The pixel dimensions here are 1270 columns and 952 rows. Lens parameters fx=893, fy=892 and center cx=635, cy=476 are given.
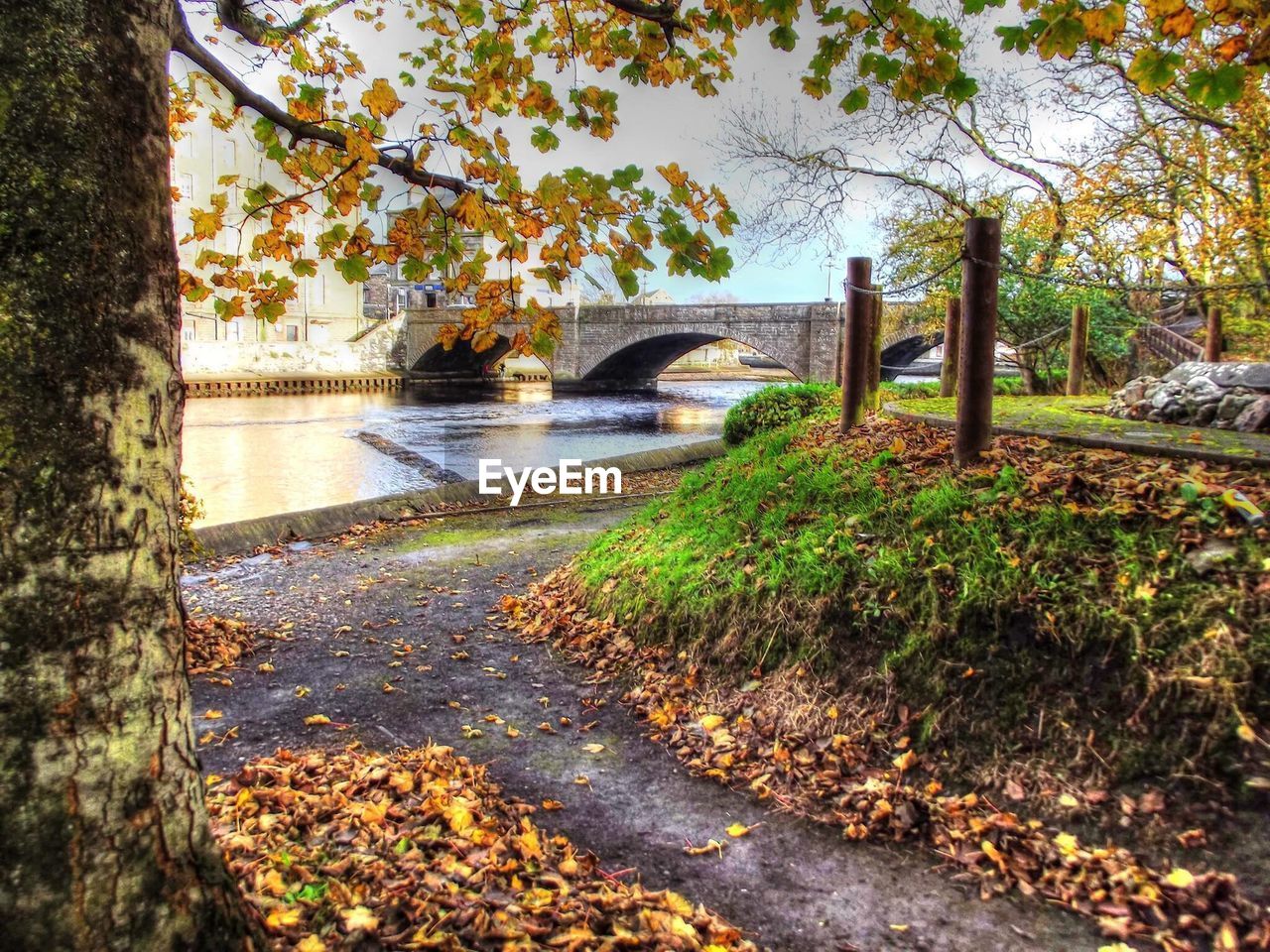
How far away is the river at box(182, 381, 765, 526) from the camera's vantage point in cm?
1812

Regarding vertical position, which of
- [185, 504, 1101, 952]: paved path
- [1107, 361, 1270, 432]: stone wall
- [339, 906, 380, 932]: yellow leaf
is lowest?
[185, 504, 1101, 952]: paved path

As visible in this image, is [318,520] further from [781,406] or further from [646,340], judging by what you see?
[646,340]

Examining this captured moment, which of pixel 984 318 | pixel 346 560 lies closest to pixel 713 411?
pixel 346 560

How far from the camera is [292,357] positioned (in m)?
47.7

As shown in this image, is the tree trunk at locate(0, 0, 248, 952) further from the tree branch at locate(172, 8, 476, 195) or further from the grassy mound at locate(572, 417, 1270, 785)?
the grassy mound at locate(572, 417, 1270, 785)

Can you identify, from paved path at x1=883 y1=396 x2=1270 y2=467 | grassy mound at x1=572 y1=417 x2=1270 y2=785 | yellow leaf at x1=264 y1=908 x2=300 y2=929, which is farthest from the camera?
paved path at x1=883 y1=396 x2=1270 y2=467

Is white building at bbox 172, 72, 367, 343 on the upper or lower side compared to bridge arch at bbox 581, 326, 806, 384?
upper

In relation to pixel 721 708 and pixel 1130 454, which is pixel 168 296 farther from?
pixel 1130 454

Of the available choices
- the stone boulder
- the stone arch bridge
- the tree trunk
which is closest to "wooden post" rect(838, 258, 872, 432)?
the stone boulder

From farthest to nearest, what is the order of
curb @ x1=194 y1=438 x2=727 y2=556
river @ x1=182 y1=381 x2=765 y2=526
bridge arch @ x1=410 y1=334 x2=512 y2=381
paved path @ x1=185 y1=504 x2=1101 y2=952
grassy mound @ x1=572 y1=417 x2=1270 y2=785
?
A: bridge arch @ x1=410 y1=334 x2=512 y2=381 → river @ x1=182 y1=381 x2=765 y2=526 → curb @ x1=194 y1=438 x2=727 y2=556 → grassy mound @ x1=572 y1=417 x2=1270 y2=785 → paved path @ x1=185 y1=504 x2=1101 y2=952

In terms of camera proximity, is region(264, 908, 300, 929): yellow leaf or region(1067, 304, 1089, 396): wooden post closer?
region(264, 908, 300, 929): yellow leaf

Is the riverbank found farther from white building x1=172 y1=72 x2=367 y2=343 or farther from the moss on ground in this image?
white building x1=172 y1=72 x2=367 y2=343

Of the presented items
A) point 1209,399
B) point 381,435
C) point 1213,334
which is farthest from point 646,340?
point 1209,399

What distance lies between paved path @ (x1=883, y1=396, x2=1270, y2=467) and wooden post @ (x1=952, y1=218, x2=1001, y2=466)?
0.66 metres
